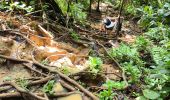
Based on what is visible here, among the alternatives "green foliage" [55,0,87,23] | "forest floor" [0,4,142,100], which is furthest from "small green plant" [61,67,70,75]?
"green foliage" [55,0,87,23]

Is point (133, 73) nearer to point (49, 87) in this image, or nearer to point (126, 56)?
point (126, 56)

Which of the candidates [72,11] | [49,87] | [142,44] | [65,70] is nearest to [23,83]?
[49,87]

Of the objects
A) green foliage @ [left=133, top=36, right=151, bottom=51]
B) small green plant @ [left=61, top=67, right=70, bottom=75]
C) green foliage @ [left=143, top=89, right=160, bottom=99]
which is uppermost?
green foliage @ [left=143, top=89, right=160, bottom=99]

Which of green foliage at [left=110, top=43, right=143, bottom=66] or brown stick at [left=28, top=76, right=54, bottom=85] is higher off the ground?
brown stick at [left=28, top=76, right=54, bottom=85]

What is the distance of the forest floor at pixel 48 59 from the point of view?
424 centimetres

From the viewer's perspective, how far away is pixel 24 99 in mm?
4074

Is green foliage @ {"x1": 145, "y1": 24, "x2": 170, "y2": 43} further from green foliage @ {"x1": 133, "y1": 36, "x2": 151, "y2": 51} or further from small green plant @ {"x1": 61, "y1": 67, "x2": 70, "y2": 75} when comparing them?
small green plant @ {"x1": 61, "y1": 67, "x2": 70, "y2": 75}

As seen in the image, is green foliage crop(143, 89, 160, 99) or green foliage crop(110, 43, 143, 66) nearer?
green foliage crop(143, 89, 160, 99)

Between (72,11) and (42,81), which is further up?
(72,11)

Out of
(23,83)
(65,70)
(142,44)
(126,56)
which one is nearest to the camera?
(23,83)

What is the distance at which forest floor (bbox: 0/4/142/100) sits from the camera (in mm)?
4238

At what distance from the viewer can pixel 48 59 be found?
5.31 m

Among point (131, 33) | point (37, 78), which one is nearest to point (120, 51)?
point (37, 78)

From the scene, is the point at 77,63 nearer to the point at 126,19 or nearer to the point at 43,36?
the point at 43,36
